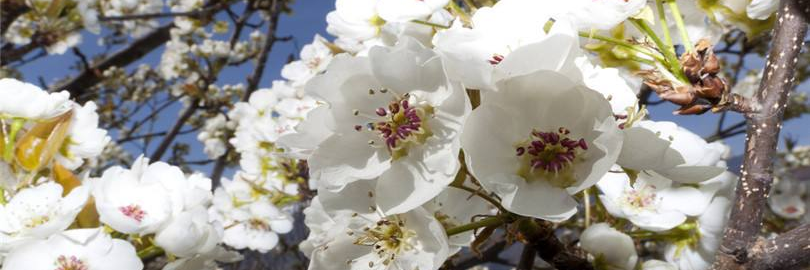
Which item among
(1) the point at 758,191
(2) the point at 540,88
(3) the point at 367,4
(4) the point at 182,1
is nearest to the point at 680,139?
(1) the point at 758,191

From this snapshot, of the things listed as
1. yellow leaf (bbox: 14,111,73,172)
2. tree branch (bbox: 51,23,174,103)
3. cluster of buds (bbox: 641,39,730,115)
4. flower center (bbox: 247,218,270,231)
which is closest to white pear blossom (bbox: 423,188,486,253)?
cluster of buds (bbox: 641,39,730,115)

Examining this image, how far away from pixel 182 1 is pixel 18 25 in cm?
80

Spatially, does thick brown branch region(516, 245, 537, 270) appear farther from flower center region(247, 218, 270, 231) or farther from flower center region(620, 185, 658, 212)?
flower center region(247, 218, 270, 231)

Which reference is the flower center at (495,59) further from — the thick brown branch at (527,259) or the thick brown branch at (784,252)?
the thick brown branch at (527,259)

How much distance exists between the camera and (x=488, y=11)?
65 centimetres

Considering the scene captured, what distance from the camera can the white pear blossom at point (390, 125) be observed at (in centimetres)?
61

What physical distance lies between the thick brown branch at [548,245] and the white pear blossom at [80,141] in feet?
2.18

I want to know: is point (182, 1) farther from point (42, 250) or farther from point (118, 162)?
point (42, 250)

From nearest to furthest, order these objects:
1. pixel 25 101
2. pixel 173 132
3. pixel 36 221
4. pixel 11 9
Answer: pixel 36 221 < pixel 25 101 < pixel 11 9 < pixel 173 132

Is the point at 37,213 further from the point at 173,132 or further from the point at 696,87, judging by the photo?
the point at 173,132

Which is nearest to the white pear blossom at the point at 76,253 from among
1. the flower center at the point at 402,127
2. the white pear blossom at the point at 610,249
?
the flower center at the point at 402,127

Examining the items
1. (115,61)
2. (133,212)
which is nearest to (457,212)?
(133,212)

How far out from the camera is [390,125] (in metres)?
0.65

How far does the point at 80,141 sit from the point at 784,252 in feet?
3.06
